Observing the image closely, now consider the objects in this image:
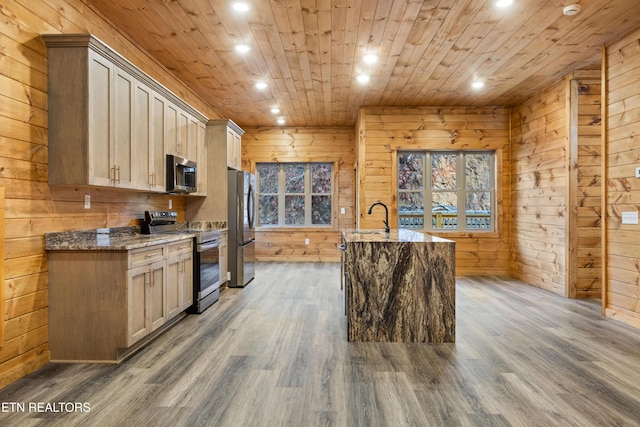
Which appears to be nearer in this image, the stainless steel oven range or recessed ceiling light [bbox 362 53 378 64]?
the stainless steel oven range

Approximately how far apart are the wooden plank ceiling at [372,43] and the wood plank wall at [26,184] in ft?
2.51

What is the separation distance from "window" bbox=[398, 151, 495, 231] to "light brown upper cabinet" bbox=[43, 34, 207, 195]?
14.2 feet

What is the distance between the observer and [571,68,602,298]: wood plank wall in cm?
461

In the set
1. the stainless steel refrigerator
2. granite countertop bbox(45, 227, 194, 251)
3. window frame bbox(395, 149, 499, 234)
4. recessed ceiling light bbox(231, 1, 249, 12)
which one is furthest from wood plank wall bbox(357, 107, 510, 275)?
granite countertop bbox(45, 227, 194, 251)

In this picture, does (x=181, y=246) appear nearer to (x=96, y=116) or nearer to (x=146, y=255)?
(x=146, y=255)

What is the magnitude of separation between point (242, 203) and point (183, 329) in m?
2.23

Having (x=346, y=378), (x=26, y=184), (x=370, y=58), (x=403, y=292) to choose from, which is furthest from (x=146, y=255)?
(x=370, y=58)

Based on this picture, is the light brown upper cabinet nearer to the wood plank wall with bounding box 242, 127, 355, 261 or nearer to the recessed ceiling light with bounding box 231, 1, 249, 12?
the recessed ceiling light with bounding box 231, 1, 249, 12

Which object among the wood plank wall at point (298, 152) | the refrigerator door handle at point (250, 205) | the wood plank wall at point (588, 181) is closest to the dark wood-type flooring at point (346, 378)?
the wood plank wall at point (588, 181)

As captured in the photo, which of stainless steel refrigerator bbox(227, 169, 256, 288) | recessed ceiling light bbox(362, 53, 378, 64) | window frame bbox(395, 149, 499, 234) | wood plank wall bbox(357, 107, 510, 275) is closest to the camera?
recessed ceiling light bbox(362, 53, 378, 64)

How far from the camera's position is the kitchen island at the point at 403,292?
120 inches

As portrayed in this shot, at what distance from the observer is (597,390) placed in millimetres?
2238

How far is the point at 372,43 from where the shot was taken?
3801mm

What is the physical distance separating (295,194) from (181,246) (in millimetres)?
4320
